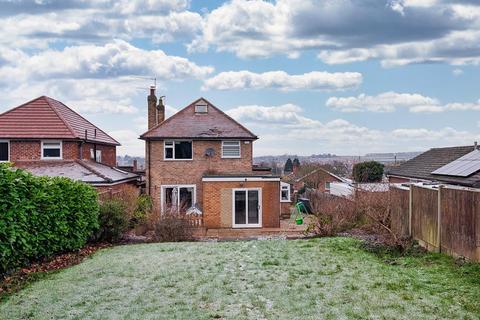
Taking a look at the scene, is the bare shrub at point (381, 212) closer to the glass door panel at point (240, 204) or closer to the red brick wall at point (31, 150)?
the glass door panel at point (240, 204)

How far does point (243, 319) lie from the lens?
21.6 ft

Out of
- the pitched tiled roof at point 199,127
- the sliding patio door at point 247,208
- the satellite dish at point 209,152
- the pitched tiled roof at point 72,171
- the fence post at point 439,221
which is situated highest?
the pitched tiled roof at point 199,127

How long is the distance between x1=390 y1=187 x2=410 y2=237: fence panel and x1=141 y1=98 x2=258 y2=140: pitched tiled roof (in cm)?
1424

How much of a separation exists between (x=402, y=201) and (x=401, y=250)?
282cm

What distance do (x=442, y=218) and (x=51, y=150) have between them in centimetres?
2237

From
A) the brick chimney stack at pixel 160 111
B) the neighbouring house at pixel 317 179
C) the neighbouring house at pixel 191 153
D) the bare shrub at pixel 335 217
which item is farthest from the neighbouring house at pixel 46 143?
the neighbouring house at pixel 317 179

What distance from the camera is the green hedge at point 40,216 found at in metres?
10.0

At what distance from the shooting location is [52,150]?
26688mm

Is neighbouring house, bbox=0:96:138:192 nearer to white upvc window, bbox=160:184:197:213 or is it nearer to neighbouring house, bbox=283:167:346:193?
white upvc window, bbox=160:184:197:213

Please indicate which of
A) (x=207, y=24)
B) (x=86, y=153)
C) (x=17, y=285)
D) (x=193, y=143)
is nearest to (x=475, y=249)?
(x=17, y=285)

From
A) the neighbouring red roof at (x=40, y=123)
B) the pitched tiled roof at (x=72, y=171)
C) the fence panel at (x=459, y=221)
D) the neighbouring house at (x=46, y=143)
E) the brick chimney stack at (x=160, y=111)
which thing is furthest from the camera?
the brick chimney stack at (x=160, y=111)

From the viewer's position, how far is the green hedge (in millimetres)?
10023

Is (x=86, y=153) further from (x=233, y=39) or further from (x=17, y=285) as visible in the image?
(x=17, y=285)

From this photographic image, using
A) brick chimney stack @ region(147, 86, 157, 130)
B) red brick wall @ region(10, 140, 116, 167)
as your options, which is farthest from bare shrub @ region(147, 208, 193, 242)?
brick chimney stack @ region(147, 86, 157, 130)
